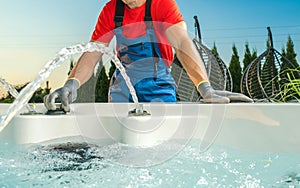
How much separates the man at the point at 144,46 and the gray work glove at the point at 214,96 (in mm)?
253

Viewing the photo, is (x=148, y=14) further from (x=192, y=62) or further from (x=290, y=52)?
(x=290, y=52)

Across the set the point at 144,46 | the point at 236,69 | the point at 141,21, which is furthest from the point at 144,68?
the point at 236,69

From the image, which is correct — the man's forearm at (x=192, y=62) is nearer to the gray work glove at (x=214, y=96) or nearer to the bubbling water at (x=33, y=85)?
the gray work glove at (x=214, y=96)

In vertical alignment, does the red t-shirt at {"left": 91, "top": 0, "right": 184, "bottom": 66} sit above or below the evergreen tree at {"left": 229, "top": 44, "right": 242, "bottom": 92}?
above

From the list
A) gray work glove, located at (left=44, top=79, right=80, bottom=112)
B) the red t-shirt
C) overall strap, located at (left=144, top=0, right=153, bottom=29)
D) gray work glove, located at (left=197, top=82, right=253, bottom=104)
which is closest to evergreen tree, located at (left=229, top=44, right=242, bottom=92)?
the red t-shirt

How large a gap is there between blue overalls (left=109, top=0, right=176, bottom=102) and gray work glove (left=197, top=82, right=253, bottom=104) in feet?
1.33

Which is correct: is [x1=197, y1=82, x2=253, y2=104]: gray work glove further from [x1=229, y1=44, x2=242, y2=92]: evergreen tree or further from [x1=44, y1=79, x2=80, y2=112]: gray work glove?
[x1=229, y1=44, x2=242, y2=92]: evergreen tree

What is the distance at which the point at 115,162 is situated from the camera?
4.32ft

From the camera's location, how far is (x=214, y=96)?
1933mm

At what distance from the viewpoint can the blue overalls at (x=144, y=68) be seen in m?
2.32

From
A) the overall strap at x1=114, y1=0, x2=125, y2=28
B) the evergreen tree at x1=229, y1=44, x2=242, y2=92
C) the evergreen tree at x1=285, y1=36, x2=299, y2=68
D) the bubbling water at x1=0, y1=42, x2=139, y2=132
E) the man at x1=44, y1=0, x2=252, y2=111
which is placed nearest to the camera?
the bubbling water at x1=0, y1=42, x2=139, y2=132

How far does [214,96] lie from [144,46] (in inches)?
25.4

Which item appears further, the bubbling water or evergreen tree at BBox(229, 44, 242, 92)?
evergreen tree at BBox(229, 44, 242, 92)

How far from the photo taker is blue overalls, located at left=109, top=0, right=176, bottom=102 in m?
2.32
